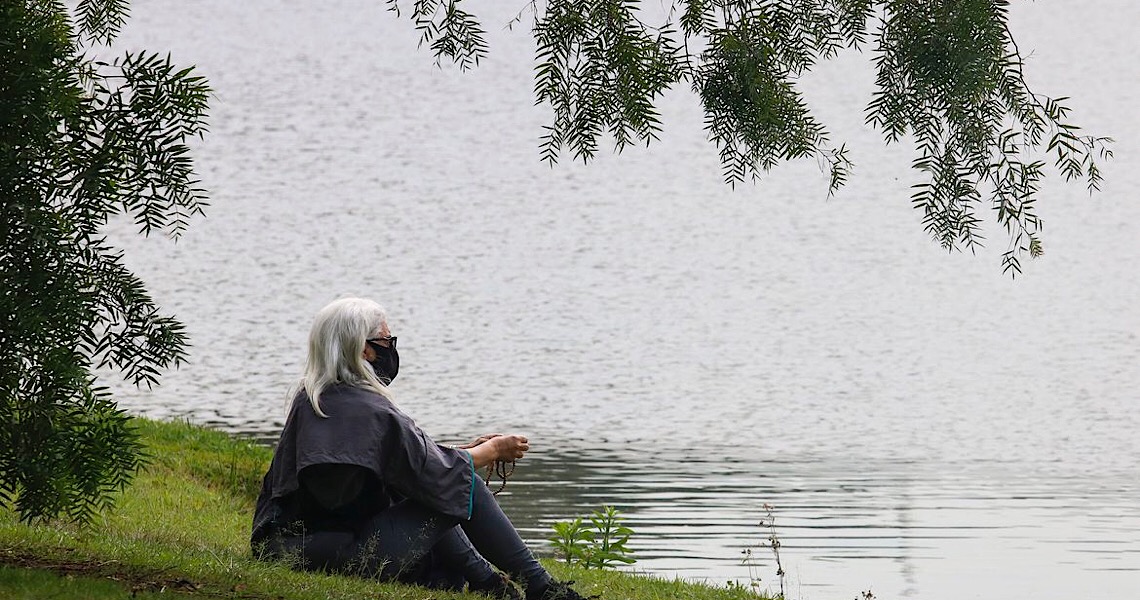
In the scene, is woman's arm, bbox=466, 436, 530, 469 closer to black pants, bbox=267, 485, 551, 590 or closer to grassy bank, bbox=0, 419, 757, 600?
black pants, bbox=267, 485, 551, 590

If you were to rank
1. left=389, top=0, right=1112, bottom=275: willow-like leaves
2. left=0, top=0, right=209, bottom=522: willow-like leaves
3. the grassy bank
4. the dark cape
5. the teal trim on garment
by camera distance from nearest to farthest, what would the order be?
left=0, top=0, right=209, bottom=522: willow-like leaves < the grassy bank < the dark cape < the teal trim on garment < left=389, top=0, right=1112, bottom=275: willow-like leaves

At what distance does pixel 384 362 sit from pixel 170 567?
1.11m

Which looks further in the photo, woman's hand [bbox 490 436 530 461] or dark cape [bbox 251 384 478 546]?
woman's hand [bbox 490 436 530 461]

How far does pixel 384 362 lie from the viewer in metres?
6.11

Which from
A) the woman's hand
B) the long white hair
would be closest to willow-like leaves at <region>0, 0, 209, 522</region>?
the long white hair

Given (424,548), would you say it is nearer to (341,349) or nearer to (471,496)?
(471,496)

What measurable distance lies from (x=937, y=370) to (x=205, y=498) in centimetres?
1443

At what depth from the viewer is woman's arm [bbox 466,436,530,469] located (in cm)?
618

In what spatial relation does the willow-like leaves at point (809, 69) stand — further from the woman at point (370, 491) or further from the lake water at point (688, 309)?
the woman at point (370, 491)

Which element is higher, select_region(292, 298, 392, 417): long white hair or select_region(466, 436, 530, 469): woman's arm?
select_region(292, 298, 392, 417): long white hair

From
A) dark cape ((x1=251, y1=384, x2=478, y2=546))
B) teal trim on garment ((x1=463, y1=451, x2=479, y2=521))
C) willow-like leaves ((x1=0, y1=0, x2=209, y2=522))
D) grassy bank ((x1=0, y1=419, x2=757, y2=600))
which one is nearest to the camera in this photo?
willow-like leaves ((x1=0, y1=0, x2=209, y2=522))

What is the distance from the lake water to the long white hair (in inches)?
96.6

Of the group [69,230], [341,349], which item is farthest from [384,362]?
[69,230]

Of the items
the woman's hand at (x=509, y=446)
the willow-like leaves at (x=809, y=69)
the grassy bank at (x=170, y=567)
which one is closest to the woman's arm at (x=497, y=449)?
the woman's hand at (x=509, y=446)
